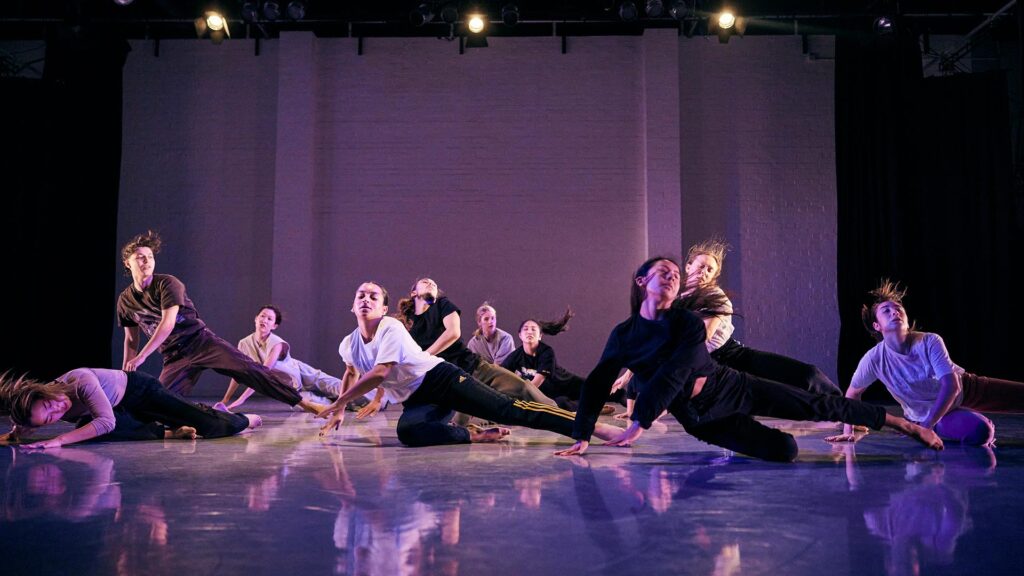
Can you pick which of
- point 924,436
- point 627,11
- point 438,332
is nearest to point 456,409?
point 438,332

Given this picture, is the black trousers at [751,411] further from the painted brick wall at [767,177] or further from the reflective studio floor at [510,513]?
the painted brick wall at [767,177]

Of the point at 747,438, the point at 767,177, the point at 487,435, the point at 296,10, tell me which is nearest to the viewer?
the point at 747,438

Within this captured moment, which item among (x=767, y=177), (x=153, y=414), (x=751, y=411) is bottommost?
(x=153, y=414)

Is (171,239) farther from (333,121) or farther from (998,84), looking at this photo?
(998,84)

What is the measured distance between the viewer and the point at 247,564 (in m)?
1.74

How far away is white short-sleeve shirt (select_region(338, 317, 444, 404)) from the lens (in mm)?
3922

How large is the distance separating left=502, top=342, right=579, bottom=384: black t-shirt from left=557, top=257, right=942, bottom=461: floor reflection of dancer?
2.93m

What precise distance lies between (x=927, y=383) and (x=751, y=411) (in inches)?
53.9

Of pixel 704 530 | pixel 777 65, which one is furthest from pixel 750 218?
pixel 704 530

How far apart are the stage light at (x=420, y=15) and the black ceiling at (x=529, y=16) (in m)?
0.20

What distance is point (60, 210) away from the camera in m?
8.66

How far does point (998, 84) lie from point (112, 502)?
30.3 ft

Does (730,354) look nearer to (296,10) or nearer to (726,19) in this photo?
(726,19)

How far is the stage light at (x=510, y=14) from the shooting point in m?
7.98
